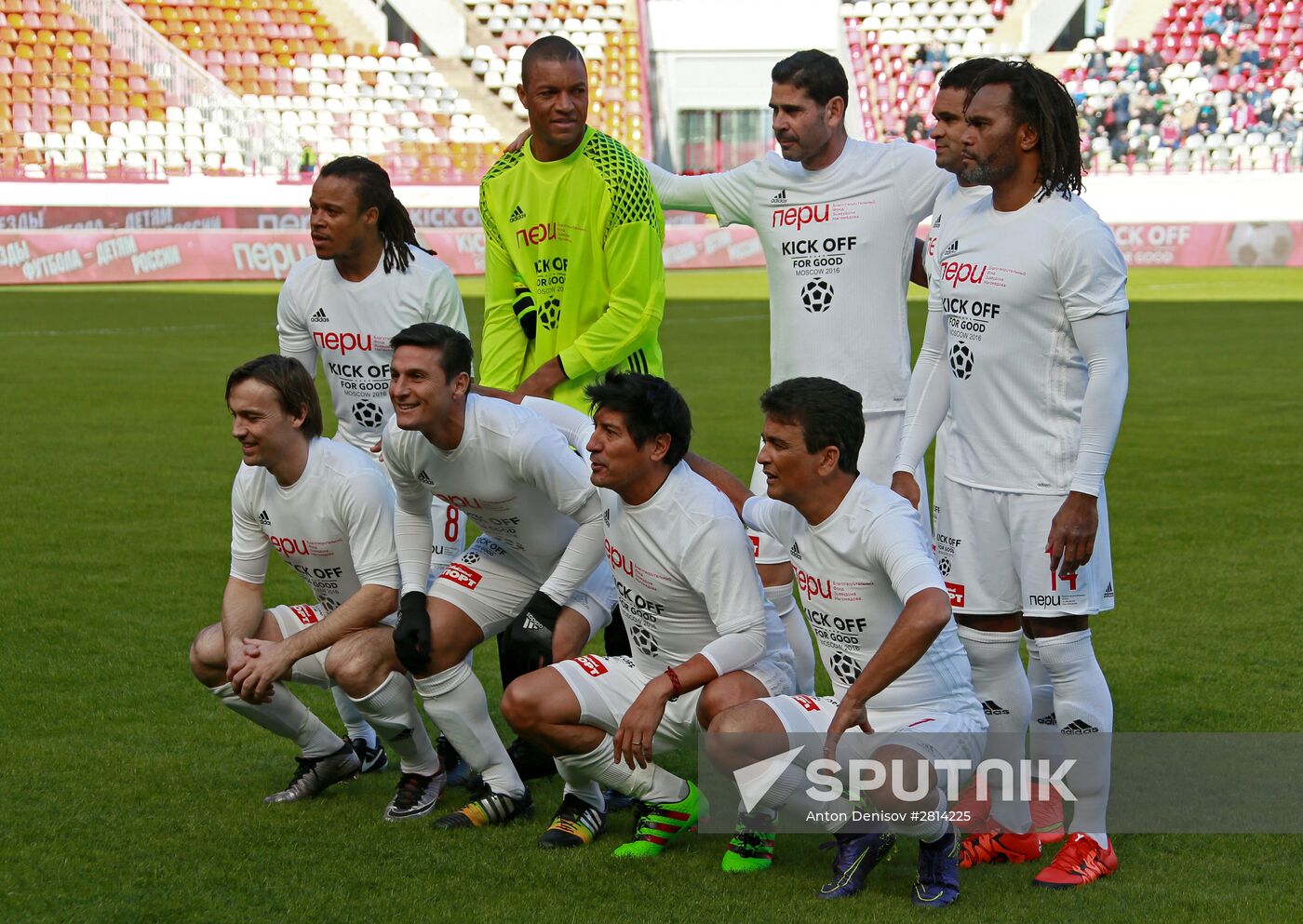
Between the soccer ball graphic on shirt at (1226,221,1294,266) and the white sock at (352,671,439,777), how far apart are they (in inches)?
1233

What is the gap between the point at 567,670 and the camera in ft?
15.1

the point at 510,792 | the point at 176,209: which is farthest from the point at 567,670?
the point at 176,209

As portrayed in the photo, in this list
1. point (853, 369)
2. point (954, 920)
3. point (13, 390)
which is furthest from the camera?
point (13, 390)

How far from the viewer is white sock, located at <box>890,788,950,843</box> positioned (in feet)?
13.0

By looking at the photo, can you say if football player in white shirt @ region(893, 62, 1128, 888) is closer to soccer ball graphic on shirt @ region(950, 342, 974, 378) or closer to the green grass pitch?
soccer ball graphic on shirt @ region(950, 342, 974, 378)

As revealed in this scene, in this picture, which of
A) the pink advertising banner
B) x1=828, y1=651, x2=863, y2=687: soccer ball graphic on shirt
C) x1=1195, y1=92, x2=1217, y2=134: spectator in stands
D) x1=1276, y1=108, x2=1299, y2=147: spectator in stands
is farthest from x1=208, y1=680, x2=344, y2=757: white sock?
x1=1195, y1=92, x2=1217, y2=134: spectator in stands

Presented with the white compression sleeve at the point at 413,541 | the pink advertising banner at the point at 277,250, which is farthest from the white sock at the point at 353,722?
the pink advertising banner at the point at 277,250

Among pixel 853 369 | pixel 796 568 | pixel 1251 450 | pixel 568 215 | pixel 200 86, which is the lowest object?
pixel 1251 450

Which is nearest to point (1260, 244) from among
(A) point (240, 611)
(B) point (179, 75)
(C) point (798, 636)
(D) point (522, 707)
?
(B) point (179, 75)

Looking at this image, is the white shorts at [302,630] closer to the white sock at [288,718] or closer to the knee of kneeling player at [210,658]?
the white sock at [288,718]

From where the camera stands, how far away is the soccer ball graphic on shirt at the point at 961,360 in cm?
449

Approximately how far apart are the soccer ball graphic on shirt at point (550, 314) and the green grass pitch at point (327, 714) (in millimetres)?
1555

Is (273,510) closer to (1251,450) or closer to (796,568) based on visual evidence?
(796,568)

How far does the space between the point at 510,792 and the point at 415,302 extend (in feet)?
5.71
